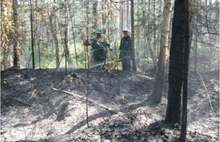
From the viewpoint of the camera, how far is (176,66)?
15.5 feet

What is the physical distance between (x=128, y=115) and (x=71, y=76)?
118 inches

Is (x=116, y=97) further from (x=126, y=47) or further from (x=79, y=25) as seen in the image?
(x=79, y=25)

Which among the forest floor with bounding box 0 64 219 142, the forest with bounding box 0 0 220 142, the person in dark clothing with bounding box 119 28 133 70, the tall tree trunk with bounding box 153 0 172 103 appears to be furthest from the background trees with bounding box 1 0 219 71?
the forest floor with bounding box 0 64 219 142

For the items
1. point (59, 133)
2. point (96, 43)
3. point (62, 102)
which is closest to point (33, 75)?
point (62, 102)

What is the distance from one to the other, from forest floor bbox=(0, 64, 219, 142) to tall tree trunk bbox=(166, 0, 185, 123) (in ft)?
1.08

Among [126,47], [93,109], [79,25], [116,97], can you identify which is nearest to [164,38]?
[116,97]

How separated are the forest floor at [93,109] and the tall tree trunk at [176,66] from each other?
33cm

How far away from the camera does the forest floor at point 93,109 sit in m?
4.66

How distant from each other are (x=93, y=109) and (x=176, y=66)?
2.60 metres

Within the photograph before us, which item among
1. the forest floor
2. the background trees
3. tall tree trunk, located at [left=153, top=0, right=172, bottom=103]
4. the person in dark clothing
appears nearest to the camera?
the forest floor

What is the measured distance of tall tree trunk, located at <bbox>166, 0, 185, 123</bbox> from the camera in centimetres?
446

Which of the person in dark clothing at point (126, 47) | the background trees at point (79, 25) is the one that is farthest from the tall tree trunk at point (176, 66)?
the person in dark clothing at point (126, 47)

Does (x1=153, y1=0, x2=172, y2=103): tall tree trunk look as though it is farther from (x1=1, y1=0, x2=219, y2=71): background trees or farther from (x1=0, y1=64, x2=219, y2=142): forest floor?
(x1=0, y1=64, x2=219, y2=142): forest floor

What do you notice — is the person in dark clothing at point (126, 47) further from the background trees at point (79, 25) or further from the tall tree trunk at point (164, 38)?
the tall tree trunk at point (164, 38)
